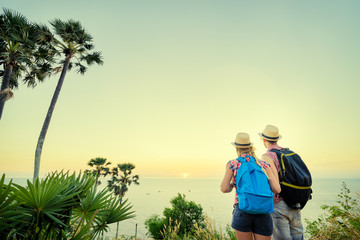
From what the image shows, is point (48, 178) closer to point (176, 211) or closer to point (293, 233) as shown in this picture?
point (293, 233)

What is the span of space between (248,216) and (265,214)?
0.64 ft

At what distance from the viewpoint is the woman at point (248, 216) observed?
207 centimetres

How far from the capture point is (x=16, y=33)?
11.8 meters

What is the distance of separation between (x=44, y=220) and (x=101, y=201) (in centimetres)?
68

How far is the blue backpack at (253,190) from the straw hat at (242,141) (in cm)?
31

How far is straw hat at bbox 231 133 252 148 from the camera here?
7.95ft

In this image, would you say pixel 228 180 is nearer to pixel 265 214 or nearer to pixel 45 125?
pixel 265 214

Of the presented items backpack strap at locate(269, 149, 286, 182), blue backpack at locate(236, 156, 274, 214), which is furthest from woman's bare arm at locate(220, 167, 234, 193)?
backpack strap at locate(269, 149, 286, 182)

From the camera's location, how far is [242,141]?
243 centimetres

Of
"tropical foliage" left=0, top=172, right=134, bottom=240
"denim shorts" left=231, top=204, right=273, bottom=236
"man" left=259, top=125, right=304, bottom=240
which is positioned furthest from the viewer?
"man" left=259, top=125, right=304, bottom=240

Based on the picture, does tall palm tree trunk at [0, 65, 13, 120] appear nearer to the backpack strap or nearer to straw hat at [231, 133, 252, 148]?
straw hat at [231, 133, 252, 148]

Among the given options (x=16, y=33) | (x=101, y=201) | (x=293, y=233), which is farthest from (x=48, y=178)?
(x=16, y=33)

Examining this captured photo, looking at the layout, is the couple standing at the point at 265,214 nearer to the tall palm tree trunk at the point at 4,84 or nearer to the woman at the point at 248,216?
the woman at the point at 248,216

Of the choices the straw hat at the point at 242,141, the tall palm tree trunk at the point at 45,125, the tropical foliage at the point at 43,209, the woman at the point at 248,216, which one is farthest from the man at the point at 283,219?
the tall palm tree trunk at the point at 45,125
